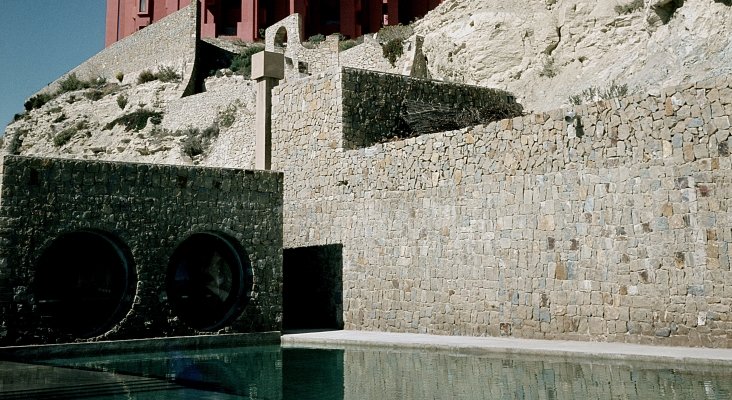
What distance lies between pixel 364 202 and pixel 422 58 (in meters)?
12.3

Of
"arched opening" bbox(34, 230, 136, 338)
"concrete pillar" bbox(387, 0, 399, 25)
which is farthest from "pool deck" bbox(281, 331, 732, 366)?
"concrete pillar" bbox(387, 0, 399, 25)

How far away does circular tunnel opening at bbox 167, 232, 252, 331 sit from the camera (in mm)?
14219

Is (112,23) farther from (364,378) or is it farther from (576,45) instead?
(364,378)

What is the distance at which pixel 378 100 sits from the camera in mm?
17000

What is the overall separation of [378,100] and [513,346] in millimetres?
7613

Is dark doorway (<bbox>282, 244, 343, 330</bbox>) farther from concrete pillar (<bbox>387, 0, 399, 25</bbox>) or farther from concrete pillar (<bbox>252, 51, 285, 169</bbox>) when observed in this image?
concrete pillar (<bbox>387, 0, 399, 25</bbox>)

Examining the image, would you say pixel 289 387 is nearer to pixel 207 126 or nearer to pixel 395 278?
pixel 395 278

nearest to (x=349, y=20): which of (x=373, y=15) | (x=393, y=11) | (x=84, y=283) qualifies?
(x=373, y=15)

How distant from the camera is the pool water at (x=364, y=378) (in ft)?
25.1

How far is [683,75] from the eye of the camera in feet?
54.9

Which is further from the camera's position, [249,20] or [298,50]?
[249,20]

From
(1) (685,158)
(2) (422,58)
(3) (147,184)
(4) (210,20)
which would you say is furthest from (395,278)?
(4) (210,20)

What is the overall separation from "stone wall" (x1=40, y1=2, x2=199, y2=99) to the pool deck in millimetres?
28973

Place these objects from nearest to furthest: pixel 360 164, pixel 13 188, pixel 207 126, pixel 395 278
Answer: pixel 13 188 → pixel 395 278 → pixel 360 164 → pixel 207 126
